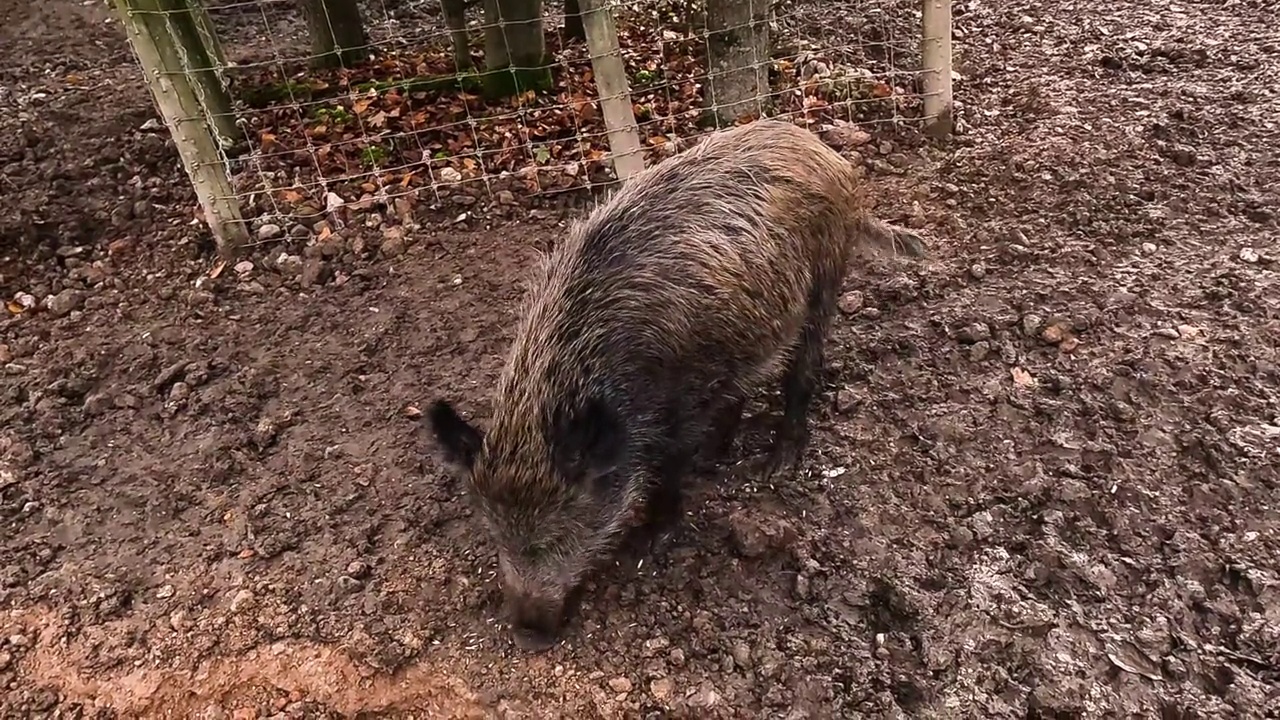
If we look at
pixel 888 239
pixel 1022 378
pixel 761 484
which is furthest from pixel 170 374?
pixel 1022 378

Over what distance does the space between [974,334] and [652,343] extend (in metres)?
1.41

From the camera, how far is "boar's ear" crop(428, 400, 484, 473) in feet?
7.94

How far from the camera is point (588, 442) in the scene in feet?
7.69

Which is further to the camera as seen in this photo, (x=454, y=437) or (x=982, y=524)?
(x=982, y=524)

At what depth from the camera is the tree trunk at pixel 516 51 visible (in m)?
4.84

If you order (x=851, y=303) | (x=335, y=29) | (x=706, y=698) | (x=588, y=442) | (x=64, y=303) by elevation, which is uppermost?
(x=335, y=29)

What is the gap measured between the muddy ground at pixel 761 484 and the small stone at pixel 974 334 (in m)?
0.01

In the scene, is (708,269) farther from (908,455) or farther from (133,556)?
(133,556)

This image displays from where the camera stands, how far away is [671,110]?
190 inches

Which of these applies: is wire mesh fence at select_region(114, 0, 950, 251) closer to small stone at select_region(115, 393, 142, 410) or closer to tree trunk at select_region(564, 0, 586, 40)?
tree trunk at select_region(564, 0, 586, 40)

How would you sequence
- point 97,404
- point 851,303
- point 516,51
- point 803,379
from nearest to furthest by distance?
point 803,379 → point 97,404 → point 851,303 → point 516,51

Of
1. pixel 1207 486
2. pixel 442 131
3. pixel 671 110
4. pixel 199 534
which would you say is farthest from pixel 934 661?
pixel 442 131

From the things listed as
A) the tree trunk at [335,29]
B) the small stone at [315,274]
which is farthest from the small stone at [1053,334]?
the tree trunk at [335,29]

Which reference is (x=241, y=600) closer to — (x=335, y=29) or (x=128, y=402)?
(x=128, y=402)
